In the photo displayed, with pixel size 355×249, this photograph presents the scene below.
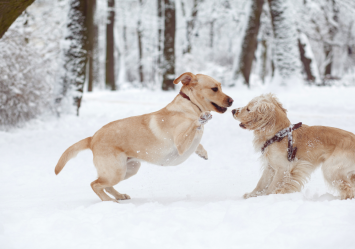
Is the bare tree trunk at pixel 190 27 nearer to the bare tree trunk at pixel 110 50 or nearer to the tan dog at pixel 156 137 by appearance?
the bare tree trunk at pixel 110 50

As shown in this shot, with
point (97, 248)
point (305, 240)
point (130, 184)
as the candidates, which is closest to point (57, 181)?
point (130, 184)

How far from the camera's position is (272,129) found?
12.9ft

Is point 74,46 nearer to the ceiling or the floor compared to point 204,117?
nearer to the ceiling

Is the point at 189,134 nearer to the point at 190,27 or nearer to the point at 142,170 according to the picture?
the point at 142,170

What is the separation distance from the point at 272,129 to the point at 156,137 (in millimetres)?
1351

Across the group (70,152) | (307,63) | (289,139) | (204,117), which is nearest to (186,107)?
(204,117)

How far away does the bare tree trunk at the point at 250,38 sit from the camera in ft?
54.4

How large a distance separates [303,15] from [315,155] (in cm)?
2261

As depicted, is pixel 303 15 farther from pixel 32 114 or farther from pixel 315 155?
pixel 315 155

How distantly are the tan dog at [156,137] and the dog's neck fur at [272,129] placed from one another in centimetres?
51

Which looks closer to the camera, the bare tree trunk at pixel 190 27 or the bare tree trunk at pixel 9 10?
the bare tree trunk at pixel 9 10

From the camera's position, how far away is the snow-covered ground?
2.55 m

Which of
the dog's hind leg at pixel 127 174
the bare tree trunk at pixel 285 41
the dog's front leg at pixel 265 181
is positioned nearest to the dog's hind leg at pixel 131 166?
the dog's hind leg at pixel 127 174

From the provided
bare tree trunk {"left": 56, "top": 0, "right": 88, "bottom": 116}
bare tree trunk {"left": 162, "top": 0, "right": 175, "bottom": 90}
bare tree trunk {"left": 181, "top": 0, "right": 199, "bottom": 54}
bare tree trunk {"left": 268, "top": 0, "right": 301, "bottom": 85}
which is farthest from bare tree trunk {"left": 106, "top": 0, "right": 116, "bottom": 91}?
bare tree trunk {"left": 56, "top": 0, "right": 88, "bottom": 116}
